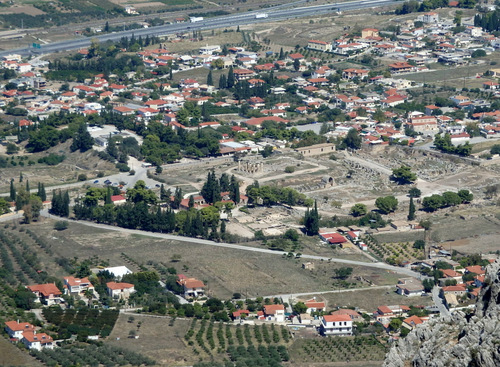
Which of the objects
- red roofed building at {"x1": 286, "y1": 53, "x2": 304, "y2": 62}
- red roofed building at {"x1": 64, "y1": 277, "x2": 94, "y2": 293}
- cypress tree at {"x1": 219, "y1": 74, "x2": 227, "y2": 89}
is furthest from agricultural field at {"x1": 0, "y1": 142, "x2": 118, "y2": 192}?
red roofed building at {"x1": 286, "y1": 53, "x2": 304, "y2": 62}

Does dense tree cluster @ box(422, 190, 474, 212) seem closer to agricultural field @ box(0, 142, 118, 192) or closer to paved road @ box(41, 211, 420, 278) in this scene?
paved road @ box(41, 211, 420, 278)

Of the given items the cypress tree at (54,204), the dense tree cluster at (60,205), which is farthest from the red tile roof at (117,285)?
the cypress tree at (54,204)

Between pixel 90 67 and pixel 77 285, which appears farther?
pixel 90 67

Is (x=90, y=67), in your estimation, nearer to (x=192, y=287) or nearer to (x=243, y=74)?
(x=243, y=74)

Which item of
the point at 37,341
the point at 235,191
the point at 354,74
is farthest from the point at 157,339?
the point at 354,74

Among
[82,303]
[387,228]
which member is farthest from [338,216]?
[82,303]

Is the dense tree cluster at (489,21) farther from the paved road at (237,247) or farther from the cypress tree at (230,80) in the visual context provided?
the paved road at (237,247)
